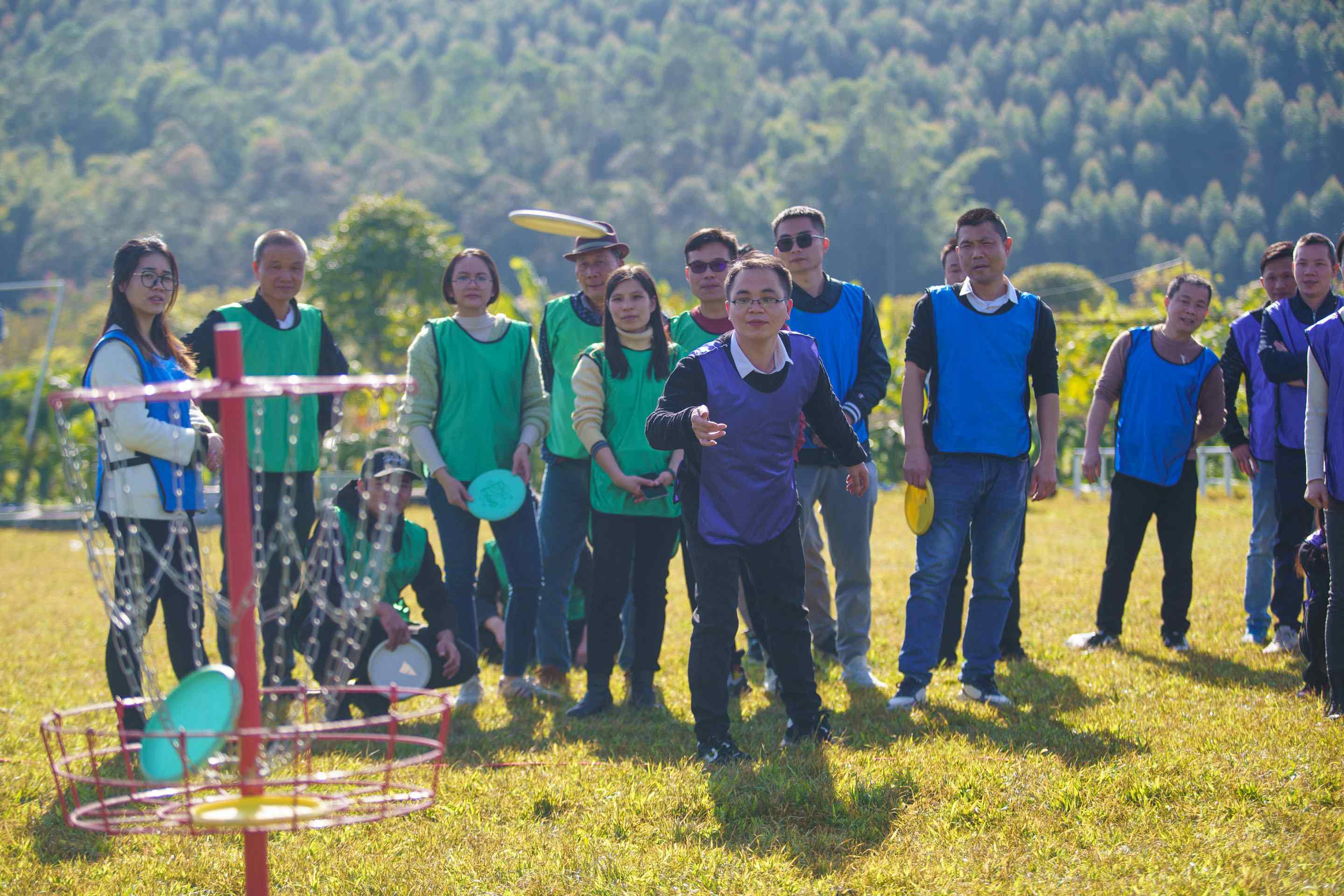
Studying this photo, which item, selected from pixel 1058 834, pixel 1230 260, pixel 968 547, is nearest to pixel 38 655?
pixel 968 547

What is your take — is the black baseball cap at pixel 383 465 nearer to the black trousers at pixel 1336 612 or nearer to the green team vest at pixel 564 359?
the green team vest at pixel 564 359

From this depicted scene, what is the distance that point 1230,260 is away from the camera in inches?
1885

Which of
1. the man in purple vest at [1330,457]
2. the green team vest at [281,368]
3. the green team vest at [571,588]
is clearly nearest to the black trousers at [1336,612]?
the man in purple vest at [1330,457]

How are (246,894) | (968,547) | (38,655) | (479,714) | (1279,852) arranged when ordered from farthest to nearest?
1. (38,655)
2. (968,547)
3. (479,714)
4. (1279,852)
5. (246,894)

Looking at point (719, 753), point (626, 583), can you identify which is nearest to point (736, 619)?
point (719, 753)

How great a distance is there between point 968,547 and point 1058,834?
2.96 m

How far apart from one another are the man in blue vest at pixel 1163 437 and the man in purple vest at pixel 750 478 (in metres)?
2.34

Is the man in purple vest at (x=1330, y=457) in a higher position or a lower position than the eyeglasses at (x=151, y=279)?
lower

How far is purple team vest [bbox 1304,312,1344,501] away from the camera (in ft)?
14.8

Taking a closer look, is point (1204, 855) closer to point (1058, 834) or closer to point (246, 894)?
point (1058, 834)

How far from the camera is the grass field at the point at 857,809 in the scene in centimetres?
336

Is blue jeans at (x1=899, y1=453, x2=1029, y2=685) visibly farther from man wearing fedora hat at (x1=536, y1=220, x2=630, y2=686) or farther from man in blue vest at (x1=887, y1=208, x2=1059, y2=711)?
man wearing fedora hat at (x1=536, y1=220, x2=630, y2=686)

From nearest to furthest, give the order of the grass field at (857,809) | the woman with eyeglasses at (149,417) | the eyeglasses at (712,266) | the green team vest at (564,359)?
the grass field at (857,809) < the woman with eyeglasses at (149,417) < the eyeglasses at (712,266) < the green team vest at (564,359)

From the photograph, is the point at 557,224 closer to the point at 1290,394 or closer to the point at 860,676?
the point at 860,676
